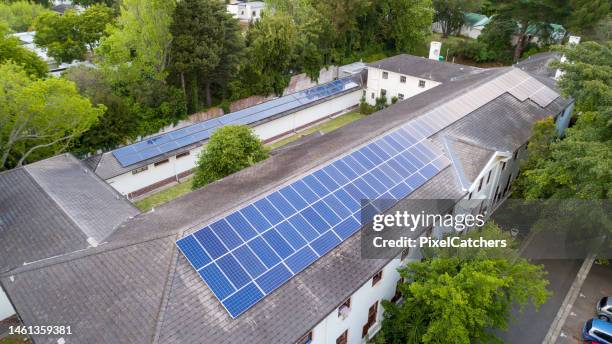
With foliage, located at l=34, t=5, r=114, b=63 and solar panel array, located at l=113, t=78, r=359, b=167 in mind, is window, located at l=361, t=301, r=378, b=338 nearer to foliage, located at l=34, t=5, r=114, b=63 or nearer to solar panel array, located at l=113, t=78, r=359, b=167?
solar panel array, located at l=113, t=78, r=359, b=167

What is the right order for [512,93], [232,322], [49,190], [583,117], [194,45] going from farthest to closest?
[194,45] → [512,93] → [583,117] → [49,190] → [232,322]

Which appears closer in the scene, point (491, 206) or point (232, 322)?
point (232, 322)

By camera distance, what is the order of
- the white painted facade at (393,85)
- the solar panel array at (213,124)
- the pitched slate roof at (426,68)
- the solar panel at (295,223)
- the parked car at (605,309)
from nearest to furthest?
the solar panel at (295,223)
the parked car at (605,309)
the solar panel array at (213,124)
the pitched slate roof at (426,68)
the white painted facade at (393,85)

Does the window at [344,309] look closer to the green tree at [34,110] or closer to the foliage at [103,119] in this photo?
the green tree at [34,110]

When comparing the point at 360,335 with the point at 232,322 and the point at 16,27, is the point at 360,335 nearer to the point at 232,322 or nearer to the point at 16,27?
the point at 232,322

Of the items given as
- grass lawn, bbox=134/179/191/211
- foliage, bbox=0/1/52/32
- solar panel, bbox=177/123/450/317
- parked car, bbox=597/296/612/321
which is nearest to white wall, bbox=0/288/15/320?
grass lawn, bbox=134/179/191/211

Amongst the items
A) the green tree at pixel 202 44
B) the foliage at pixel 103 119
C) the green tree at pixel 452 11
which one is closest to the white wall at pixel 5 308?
the foliage at pixel 103 119

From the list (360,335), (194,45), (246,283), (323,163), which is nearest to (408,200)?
(323,163)
